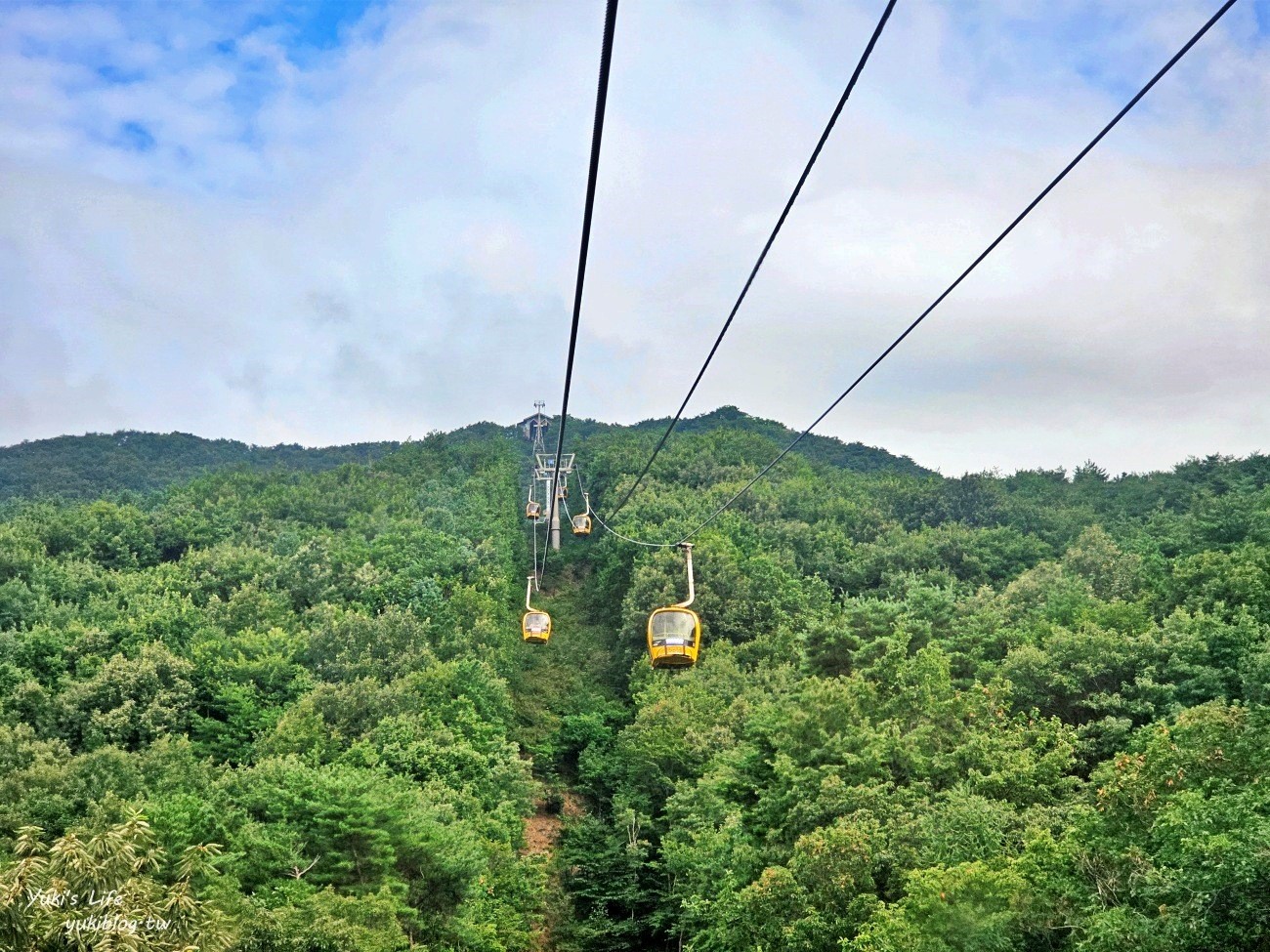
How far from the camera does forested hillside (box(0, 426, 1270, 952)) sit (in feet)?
69.9

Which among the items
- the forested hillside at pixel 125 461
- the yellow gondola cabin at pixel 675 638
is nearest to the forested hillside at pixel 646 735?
the yellow gondola cabin at pixel 675 638

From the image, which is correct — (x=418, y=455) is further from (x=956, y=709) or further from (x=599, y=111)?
(x=599, y=111)

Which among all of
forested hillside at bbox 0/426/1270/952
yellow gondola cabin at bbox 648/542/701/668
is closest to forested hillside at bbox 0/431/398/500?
forested hillside at bbox 0/426/1270/952

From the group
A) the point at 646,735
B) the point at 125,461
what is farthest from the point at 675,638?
the point at 125,461

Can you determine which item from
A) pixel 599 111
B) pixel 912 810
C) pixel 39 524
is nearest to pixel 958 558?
pixel 912 810

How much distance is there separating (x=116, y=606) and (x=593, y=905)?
2830 cm

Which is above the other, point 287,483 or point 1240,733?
point 287,483

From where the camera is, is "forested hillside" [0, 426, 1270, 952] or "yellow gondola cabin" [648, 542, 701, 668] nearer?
"forested hillside" [0, 426, 1270, 952]

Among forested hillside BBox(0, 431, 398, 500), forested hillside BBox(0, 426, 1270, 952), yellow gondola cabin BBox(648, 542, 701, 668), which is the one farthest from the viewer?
forested hillside BBox(0, 431, 398, 500)

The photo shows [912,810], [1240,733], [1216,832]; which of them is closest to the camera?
[1216,832]

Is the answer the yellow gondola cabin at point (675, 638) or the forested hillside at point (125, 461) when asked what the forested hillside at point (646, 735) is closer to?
the yellow gondola cabin at point (675, 638)

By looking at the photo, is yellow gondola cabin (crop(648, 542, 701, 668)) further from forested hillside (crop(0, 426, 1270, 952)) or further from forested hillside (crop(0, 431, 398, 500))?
forested hillside (crop(0, 431, 398, 500))

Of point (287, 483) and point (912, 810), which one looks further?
point (287, 483)

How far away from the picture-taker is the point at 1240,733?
841 inches
